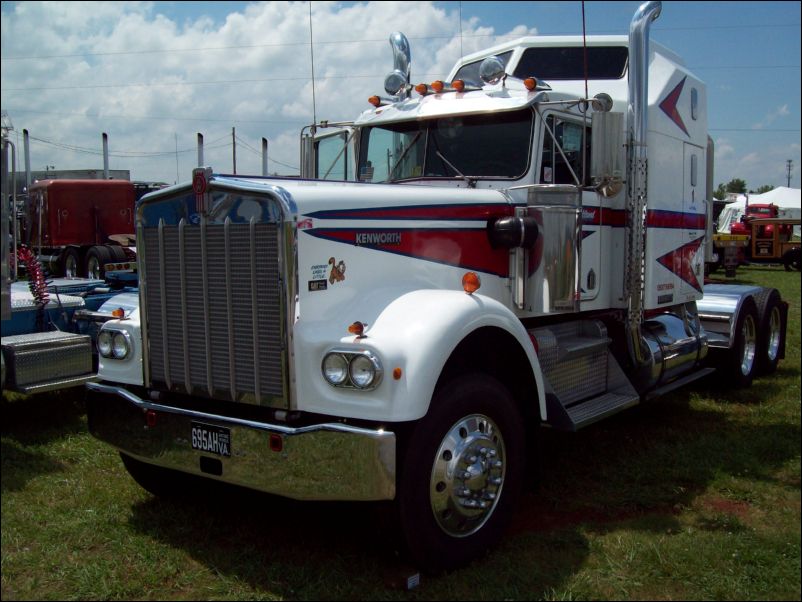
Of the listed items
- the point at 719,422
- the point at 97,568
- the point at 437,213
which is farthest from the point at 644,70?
the point at 97,568

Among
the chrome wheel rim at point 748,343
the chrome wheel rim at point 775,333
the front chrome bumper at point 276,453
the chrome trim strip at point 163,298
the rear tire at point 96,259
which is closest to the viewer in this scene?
the front chrome bumper at point 276,453

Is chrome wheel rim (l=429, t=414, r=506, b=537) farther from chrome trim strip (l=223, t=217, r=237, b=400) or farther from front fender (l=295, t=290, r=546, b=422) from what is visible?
chrome trim strip (l=223, t=217, r=237, b=400)

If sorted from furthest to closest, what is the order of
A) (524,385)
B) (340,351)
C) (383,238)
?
1. (524,385)
2. (383,238)
3. (340,351)

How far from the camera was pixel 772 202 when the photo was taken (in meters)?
43.9

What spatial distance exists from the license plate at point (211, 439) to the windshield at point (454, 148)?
8.70ft

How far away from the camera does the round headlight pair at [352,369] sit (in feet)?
11.9

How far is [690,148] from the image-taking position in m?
7.13

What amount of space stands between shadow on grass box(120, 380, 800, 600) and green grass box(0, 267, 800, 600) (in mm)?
12

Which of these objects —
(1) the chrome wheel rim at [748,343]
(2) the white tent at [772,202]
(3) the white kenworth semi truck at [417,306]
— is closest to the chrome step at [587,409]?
(3) the white kenworth semi truck at [417,306]

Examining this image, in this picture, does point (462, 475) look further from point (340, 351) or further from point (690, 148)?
point (690, 148)

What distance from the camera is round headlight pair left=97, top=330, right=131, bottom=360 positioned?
4715 mm

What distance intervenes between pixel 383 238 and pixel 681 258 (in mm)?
3695

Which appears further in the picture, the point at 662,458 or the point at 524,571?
the point at 662,458

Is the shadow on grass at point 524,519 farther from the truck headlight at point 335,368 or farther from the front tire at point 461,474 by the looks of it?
the truck headlight at point 335,368
